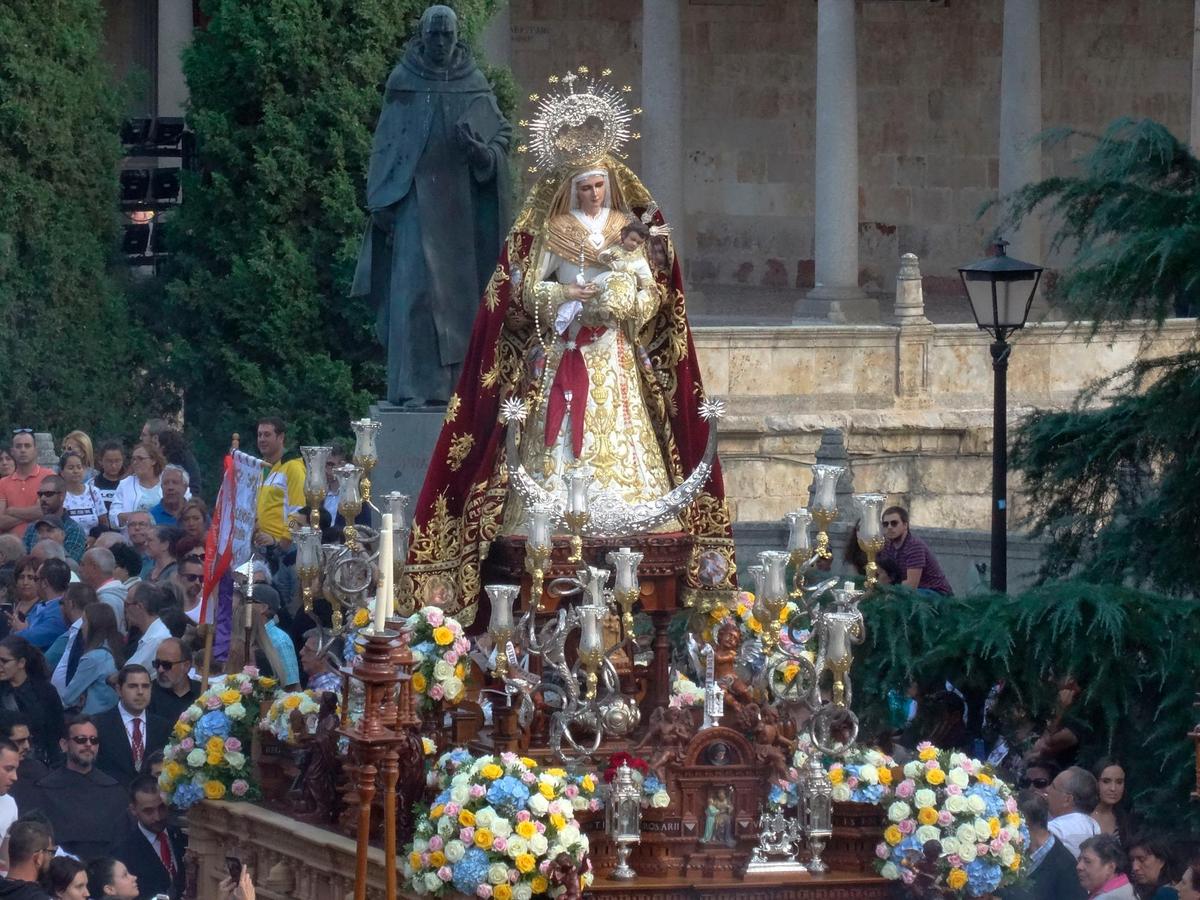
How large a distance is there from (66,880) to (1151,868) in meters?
4.04

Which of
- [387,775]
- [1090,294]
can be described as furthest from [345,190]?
[387,775]

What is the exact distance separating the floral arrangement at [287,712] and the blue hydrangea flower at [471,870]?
5.82ft

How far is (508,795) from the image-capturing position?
9.48 metres

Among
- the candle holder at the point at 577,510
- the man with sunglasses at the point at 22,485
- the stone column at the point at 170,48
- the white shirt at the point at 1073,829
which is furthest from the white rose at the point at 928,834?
the stone column at the point at 170,48

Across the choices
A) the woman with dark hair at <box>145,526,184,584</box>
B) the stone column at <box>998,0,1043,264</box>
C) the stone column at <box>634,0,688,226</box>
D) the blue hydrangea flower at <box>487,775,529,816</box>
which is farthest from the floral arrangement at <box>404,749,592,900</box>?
the stone column at <box>634,0,688,226</box>

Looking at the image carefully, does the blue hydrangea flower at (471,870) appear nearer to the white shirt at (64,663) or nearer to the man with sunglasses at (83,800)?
the man with sunglasses at (83,800)

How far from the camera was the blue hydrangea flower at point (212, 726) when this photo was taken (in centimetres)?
1124

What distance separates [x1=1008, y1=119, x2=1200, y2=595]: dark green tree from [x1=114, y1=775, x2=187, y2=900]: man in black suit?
4584 mm

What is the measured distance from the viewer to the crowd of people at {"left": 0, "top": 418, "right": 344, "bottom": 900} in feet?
37.2

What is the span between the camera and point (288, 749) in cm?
1112

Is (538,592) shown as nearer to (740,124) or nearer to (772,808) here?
(772,808)

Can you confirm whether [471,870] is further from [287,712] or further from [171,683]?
[171,683]

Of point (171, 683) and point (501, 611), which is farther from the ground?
point (501, 611)

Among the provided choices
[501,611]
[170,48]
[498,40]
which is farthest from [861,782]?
[170,48]
